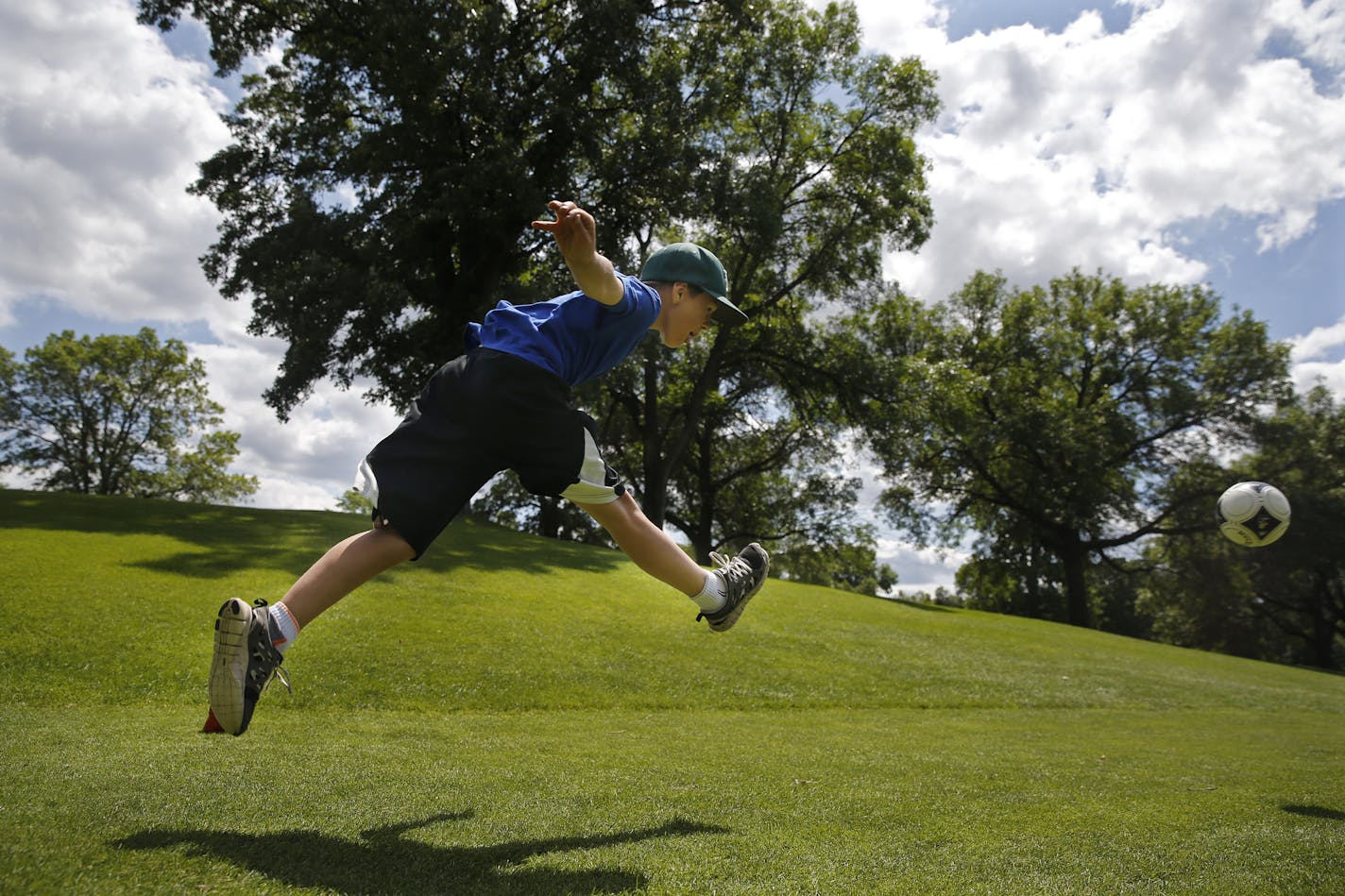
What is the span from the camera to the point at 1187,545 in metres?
37.4

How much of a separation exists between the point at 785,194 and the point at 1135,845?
82.2 feet

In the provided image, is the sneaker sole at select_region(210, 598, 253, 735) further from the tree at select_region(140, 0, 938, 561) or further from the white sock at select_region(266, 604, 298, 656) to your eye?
the tree at select_region(140, 0, 938, 561)

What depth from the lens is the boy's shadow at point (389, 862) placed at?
2.21 m

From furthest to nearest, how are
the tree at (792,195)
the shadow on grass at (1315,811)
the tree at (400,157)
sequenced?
the tree at (792,195) < the tree at (400,157) < the shadow on grass at (1315,811)

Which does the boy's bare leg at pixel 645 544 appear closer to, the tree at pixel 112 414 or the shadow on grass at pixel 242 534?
the shadow on grass at pixel 242 534

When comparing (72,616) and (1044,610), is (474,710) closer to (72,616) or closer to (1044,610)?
(72,616)

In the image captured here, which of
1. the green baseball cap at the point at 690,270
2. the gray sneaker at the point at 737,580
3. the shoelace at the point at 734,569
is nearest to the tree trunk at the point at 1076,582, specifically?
the gray sneaker at the point at 737,580

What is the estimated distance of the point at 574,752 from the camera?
4.77m

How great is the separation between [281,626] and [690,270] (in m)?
2.10

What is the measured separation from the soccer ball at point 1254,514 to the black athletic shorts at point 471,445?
293 inches

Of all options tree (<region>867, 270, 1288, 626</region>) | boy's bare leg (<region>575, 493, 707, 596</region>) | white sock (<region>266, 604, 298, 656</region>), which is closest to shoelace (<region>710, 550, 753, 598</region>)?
boy's bare leg (<region>575, 493, 707, 596</region>)

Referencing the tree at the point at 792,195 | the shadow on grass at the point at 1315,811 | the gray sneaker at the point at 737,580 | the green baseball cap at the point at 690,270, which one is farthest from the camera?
the tree at the point at 792,195

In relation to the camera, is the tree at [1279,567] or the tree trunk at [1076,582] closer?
the tree at [1279,567]

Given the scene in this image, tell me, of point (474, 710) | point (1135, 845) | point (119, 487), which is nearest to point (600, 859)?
point (1135, 845)
